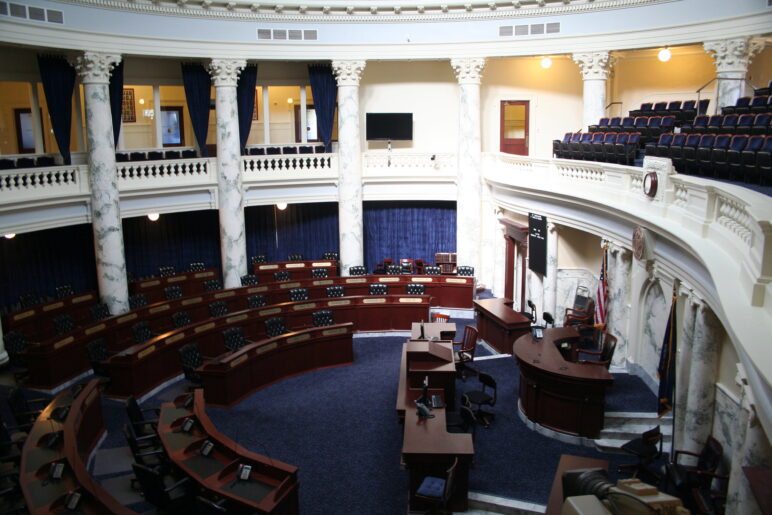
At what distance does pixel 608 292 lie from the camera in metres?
11.9

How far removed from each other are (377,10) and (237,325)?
8.47m

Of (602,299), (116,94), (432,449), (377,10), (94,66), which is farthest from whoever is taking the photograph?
(377,10)

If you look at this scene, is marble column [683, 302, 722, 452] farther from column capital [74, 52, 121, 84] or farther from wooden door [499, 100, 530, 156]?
column capital [74, 52, 121, 84]

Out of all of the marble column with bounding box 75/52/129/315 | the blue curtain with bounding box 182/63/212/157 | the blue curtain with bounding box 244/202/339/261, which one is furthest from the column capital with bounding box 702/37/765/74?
the marble column with bounding box 75/52/129/315

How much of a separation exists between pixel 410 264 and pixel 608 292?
6979mm

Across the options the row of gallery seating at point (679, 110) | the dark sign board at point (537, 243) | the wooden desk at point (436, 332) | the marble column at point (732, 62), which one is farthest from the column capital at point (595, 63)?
the wooden desk at point (436, 332)

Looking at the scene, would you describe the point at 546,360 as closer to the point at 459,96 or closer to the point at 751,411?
the point at 751,411

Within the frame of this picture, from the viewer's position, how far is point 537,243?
560 inches

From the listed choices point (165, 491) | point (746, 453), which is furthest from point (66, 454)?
point (746, 453)

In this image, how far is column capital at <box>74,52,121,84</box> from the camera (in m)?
13.8

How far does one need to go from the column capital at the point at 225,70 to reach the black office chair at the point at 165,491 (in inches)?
423

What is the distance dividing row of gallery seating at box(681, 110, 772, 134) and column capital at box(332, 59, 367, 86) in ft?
27.1

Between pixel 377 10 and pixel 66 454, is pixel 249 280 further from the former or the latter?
pixel 66 454

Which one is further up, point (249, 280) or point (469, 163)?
point (469, 163)
